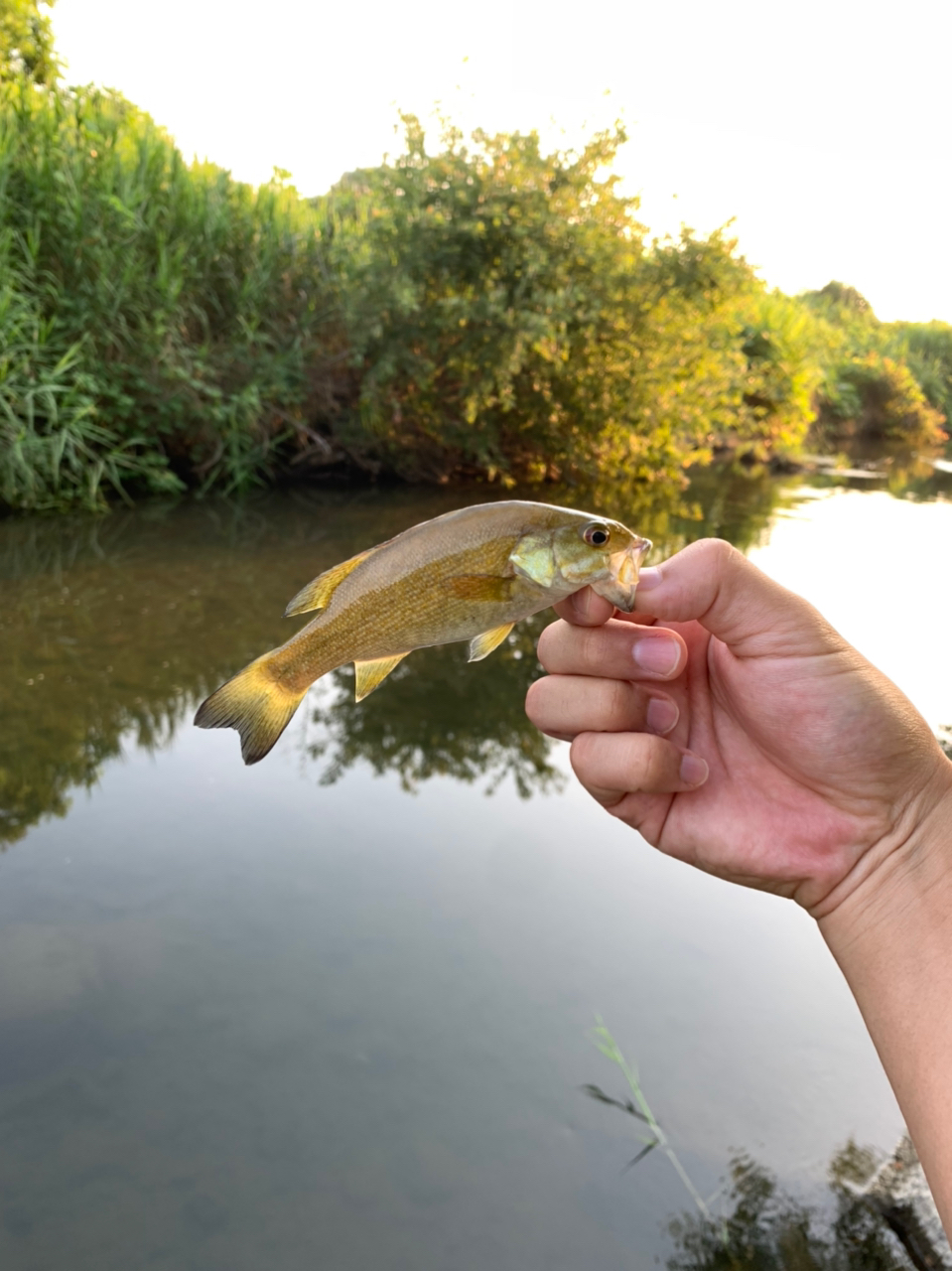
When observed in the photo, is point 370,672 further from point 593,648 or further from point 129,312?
point 129,312

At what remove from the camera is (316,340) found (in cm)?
1473

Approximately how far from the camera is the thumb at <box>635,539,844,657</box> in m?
2.01

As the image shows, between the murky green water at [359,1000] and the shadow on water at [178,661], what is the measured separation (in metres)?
0.04

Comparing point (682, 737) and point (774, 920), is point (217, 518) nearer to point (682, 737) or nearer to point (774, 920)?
point (774, 920)

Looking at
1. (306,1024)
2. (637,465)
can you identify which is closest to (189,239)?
(637,465)

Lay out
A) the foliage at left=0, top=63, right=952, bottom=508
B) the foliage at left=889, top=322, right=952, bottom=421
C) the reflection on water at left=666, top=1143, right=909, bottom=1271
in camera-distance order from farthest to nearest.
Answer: the foliage at left=889, top=322, right=952, bottom=421 → the foliage at left=0, top=63, right=952, bottom=508 → the reflection on water at left=666, top=1143, right=909, bottom=1271

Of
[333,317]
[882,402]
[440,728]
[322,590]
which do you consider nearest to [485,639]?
[322,590]

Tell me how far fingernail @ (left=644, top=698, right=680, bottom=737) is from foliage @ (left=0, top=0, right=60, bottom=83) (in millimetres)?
17904

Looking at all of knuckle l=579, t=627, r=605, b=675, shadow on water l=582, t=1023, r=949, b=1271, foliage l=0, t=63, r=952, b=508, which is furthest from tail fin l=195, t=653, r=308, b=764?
foliage l=0, t=63, r=952, b=508

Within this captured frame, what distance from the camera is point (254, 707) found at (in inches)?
68.5

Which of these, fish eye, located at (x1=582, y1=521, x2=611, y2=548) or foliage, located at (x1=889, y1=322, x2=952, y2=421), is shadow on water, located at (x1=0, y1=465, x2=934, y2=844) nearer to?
fish eye, located at (x1=582, y1=521, x2=611, y2=548)

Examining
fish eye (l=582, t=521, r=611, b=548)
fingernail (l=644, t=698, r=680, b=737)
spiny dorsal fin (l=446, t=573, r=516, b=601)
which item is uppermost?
fish eye (l=582, t=521, r=611, b=548)

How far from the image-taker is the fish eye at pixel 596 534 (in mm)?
1742

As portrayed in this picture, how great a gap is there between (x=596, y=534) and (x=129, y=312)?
40.3 ft
